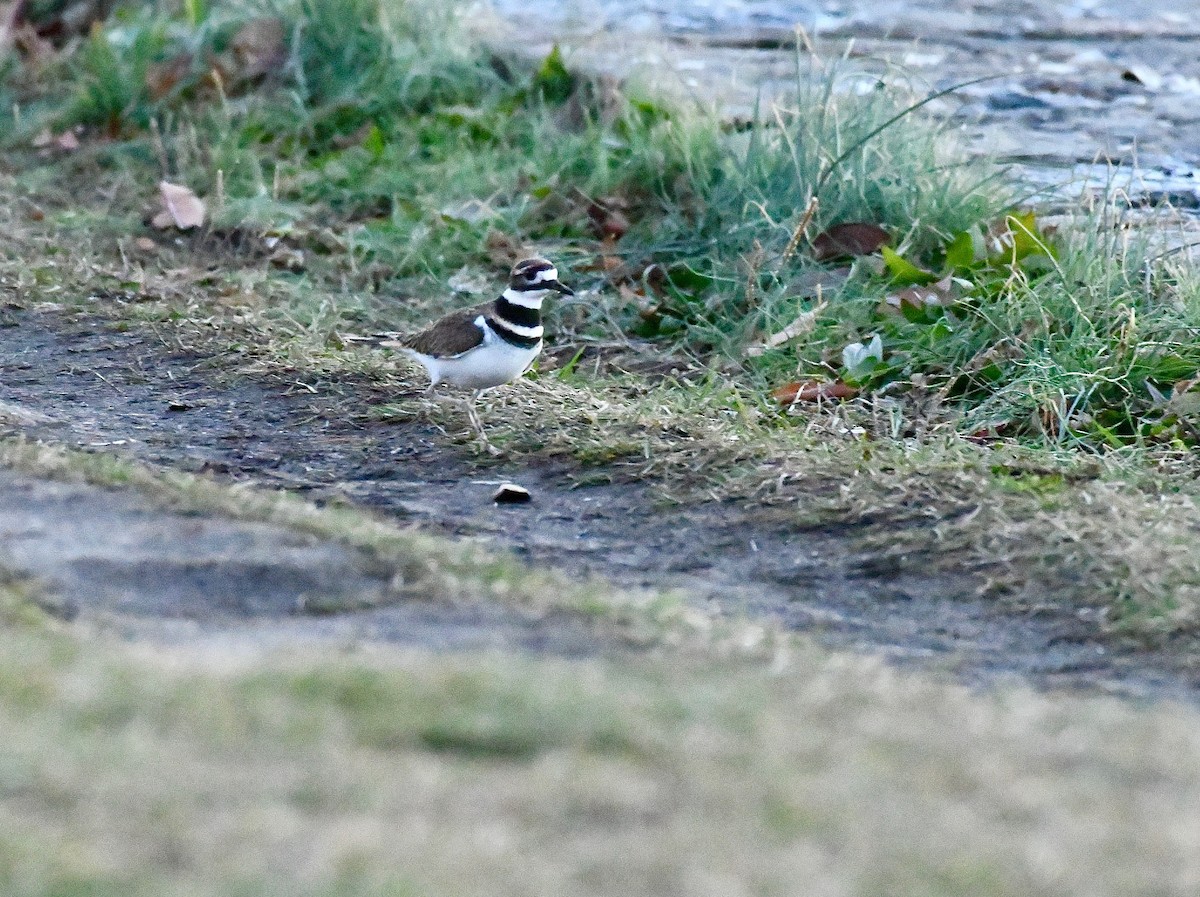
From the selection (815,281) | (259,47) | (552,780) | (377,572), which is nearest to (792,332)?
(815,281)

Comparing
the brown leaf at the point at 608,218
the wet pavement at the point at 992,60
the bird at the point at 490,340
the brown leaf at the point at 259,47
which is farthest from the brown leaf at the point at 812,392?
the brown leaf at the point at 259,47

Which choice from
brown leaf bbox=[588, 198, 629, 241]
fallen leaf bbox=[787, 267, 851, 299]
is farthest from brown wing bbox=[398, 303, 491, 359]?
brown leaf bbox=[588, 198, 629, 241]

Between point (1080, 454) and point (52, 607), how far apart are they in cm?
309

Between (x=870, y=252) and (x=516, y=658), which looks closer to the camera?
(x=516, y=658)

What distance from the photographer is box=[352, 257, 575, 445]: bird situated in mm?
5938

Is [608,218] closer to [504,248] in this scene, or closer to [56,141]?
[504,248]

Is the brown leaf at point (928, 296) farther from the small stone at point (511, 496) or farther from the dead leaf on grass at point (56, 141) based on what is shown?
the dead leaf on grass at point (56, 141)

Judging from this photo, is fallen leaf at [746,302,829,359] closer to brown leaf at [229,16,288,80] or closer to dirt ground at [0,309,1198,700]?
dirt ground at [0,309,1198,700]

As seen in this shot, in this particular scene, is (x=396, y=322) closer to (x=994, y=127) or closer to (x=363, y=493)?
(x=363, y=493)

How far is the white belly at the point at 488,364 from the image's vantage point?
5922 millimetres

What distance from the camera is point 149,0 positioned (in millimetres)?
12273

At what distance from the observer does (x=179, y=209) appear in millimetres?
8641

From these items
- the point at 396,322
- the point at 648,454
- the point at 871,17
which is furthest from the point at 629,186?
the point at 871,17

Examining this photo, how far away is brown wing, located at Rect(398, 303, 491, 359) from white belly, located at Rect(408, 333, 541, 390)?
0.03m
